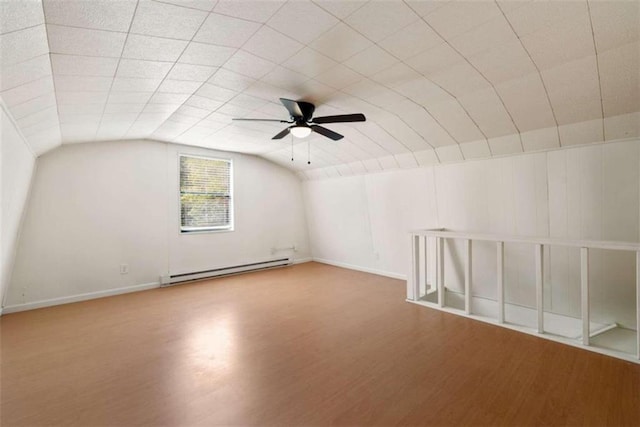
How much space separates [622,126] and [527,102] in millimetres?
891

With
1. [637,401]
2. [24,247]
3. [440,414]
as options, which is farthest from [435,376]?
[24,247]

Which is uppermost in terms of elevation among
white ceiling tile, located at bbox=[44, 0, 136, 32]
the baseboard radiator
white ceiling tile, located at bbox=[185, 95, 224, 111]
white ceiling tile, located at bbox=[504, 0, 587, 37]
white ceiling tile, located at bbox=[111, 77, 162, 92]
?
white ceiling tile, located at bbox=[185, 95, 224, 111]

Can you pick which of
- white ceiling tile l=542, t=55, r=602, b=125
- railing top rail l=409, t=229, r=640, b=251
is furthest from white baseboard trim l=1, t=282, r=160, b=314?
white ceiling tile l=542, t=55, r=602, b=125

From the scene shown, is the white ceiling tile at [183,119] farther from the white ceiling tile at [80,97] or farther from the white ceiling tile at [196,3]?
the white ceiling tile at [196,3]

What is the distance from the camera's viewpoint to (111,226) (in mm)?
4277

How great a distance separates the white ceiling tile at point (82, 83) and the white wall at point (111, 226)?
2.29 metres

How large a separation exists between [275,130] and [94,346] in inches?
128

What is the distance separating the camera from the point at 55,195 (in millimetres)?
3852

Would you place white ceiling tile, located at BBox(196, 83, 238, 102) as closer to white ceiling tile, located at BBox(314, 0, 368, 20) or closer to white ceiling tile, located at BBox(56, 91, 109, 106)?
white ceiling tile, located at BBox(56, 91, 109, 106)

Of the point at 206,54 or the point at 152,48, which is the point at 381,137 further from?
the point at 152,48

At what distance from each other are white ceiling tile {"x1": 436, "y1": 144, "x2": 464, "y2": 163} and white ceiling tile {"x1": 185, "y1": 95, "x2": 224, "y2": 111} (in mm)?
2941

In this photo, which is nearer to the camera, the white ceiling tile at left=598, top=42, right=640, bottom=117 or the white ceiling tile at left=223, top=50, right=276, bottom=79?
the white ceiling tile at left=598, top=42, right=640, bottom=117

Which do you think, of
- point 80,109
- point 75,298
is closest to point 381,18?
point 80,109

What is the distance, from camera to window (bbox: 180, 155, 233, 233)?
16.6 ft
